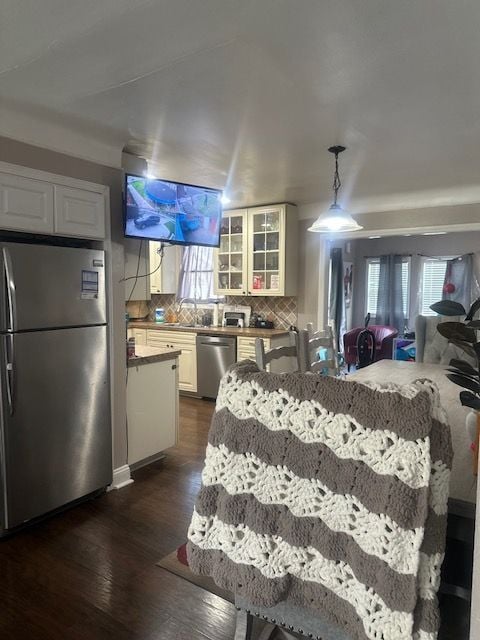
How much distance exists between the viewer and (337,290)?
6.71 m

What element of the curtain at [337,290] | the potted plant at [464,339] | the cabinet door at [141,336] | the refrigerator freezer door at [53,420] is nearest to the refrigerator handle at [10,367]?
the refrigerator freezer door at [53,420]

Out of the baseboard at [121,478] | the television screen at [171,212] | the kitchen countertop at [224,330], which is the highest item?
the television screen at [171,212]

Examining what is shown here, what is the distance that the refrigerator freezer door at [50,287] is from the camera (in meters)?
2.26

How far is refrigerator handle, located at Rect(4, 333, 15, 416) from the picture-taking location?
2.27 metres

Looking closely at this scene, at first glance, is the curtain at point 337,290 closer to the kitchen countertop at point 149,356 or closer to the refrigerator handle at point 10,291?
the kitchen countertop at point 149,356

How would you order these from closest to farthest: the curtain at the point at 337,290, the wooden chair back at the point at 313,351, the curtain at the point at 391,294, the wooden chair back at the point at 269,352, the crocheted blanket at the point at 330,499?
the crocheted blanket at the point at 330,499
the wooden chair back at the point at 269,352
the wooden chair back at the point at 313,351
the curtain at the point at 337,290
the curtain at the point at 391,294

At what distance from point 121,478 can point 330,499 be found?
93.5 inches

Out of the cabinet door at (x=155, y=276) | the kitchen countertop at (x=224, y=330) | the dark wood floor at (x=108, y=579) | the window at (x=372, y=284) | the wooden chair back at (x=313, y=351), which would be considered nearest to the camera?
the dark wood floor at (x=108, y=579)

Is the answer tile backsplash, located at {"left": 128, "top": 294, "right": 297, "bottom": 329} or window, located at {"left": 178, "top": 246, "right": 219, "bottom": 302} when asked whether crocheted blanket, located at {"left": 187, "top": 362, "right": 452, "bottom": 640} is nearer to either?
tile backsplash, located at {"left": 128, "top": 294, "right": 297, "bottom": 329}

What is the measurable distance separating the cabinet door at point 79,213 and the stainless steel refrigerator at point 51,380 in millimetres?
129

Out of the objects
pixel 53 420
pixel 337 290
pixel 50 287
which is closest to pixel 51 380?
pixel 53 420

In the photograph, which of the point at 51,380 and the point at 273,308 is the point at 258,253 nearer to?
the point at 273,308

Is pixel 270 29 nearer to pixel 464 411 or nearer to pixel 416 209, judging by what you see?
pixel 464 411

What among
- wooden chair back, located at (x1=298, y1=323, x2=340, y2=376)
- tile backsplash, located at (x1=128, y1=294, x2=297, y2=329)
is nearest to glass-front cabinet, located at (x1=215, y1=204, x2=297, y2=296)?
tile backsplash, located at (x1=128, y1=294, x2=297, y2=329)
